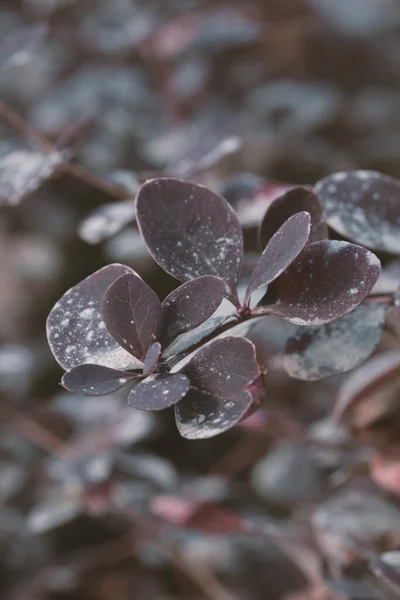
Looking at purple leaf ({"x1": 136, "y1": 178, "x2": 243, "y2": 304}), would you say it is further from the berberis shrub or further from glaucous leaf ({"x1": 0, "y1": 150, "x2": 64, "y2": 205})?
glaucous leaf ({"x1": 0, "y1": 150, "x2": 64, "y2": 205})

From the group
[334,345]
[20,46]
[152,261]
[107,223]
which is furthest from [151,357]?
[152,261]

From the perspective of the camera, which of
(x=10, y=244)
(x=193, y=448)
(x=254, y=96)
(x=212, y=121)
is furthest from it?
(x=10, y=244)

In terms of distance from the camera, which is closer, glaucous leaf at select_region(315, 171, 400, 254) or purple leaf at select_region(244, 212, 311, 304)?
purple leaf at select_region(244, 212, 311, 304)

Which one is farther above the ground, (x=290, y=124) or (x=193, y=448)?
(x=290, y=124)

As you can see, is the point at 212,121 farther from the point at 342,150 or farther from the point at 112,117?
the point at 342,150

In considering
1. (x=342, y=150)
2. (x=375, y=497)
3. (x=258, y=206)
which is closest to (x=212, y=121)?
(x=342, y=150)

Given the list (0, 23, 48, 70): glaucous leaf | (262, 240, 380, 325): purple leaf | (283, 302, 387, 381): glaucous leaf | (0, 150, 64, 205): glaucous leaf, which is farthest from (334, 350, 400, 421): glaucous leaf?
(0, 23, 48, 70): glaucous leaf

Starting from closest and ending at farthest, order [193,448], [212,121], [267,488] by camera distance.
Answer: [267,488]
[212,121]
[193,448]

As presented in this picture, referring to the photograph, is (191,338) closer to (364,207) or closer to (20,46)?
(364,207)
